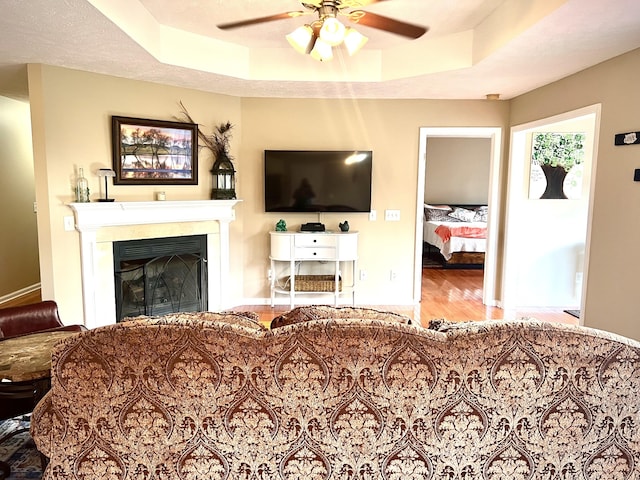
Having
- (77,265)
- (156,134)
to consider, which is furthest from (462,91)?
(77,265)

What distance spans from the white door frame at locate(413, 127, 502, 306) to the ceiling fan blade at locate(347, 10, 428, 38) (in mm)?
1851

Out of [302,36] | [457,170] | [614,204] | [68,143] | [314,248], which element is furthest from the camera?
[457,170]

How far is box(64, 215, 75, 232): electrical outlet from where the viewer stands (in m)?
3.50

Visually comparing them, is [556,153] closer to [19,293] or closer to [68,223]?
[68,223]

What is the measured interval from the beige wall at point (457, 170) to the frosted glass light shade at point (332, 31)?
6.55 m

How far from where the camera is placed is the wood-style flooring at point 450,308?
14.8ft

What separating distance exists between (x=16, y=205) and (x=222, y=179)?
2826 mm

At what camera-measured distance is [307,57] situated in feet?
12.5

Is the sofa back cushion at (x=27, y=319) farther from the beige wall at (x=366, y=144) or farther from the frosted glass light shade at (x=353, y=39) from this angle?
the frosted glass light shade at (x=353, y=39)

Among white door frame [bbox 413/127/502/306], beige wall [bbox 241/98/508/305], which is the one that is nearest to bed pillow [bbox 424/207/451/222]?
white door frame [bbox 413/127/502/306]

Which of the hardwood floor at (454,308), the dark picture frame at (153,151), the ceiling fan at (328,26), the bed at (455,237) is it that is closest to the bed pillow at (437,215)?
the bed at (455,237)

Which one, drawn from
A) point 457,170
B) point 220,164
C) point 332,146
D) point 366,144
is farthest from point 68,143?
point 457,170

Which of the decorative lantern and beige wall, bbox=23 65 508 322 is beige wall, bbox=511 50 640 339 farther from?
the decorative lantern

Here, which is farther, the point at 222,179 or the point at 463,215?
the point at 463,215
